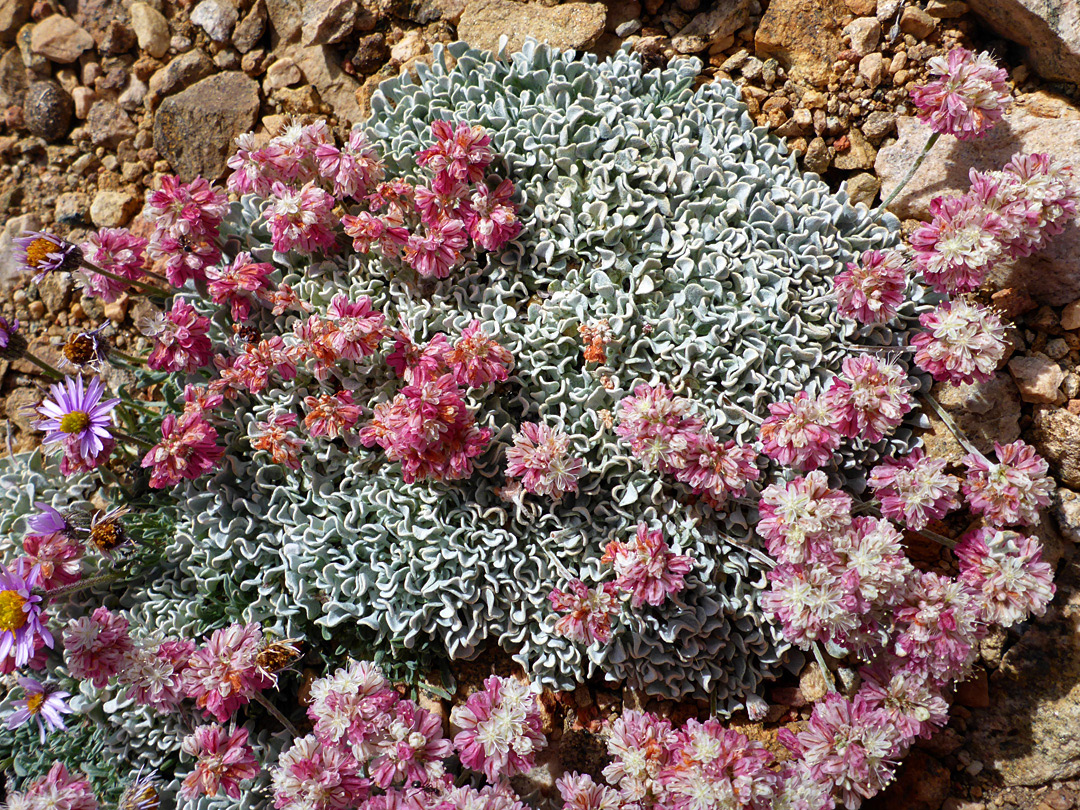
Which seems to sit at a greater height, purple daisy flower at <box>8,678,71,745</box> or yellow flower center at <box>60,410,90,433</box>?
yellow flower center at <box>60,410,90,433</box>

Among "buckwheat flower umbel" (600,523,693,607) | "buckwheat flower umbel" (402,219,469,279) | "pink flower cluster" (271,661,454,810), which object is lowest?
"pink flower cluster" (271,661,454,810)

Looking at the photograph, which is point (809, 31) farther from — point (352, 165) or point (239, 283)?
point (239, 283)

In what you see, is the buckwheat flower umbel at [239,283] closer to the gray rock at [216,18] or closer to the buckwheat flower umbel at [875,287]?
the gray rock at [216,18]

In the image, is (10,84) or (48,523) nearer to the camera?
(48,523)

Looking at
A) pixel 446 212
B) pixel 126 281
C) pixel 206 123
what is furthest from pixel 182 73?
pixel 446 212

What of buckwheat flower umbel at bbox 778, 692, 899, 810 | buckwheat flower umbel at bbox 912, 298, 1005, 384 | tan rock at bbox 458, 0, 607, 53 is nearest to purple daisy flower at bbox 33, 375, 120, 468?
tan rock at bbox 458, 0, 607, 53

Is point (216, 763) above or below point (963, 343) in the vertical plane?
below

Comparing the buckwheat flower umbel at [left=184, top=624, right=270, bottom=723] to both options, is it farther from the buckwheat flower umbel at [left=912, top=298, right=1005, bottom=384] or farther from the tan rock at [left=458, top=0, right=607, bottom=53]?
the tan rock at [left=458, top=0, right=607, bottom=53]
